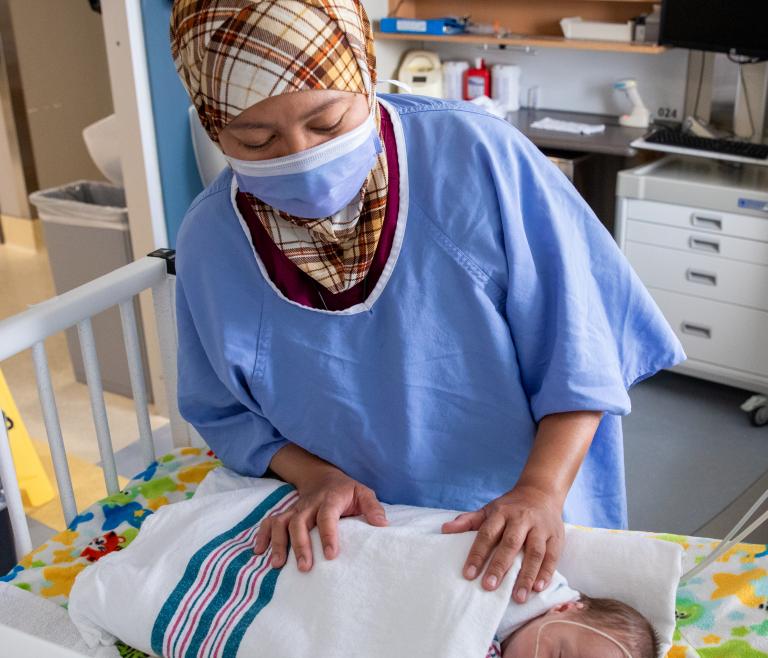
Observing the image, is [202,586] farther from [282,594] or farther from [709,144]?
[709,144]

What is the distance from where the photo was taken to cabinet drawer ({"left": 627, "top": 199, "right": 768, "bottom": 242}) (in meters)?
2.97

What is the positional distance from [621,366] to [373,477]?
14.5 inches

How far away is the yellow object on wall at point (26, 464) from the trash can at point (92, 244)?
1.97 feet

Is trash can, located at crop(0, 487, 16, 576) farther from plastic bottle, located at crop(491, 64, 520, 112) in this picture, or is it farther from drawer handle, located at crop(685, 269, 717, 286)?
plastic bottle, located at crop(491, 64, 520, 112)

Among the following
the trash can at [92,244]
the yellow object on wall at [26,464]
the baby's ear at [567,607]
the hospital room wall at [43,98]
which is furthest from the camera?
the hospital room wall at [43,98]

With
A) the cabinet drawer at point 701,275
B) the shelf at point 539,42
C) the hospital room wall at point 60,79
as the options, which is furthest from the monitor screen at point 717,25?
the hospital room wall at point 60,79

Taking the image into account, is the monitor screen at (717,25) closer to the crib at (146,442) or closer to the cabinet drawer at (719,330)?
the cabinet drawer at (719,330)

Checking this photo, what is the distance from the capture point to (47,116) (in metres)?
4.84

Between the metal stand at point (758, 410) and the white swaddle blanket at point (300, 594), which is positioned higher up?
the white swaddle blanket at point (300, 594)

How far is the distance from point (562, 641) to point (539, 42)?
2810 millimetres

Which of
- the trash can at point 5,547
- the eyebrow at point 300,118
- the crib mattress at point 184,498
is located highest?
the eyebrow at point 300,118

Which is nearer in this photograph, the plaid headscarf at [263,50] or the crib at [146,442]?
the plaid headscarf at [263,50]

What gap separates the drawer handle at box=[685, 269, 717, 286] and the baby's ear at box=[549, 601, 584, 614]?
7.34ft

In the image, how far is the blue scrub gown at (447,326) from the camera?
45.3 inches
